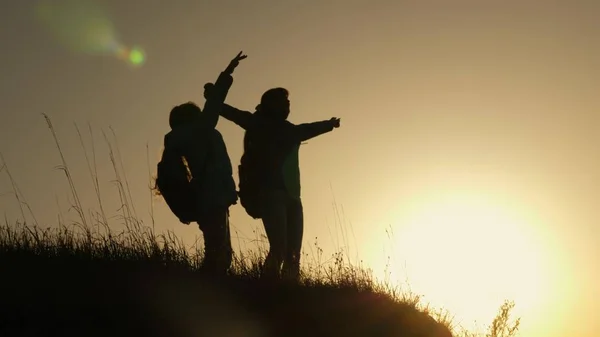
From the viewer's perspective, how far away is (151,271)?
21.7ft

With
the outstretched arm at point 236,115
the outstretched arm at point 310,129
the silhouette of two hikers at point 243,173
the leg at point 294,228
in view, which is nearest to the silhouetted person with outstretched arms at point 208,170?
the silhouette of two hikers at point 243,173

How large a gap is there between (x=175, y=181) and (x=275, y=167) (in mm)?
1107

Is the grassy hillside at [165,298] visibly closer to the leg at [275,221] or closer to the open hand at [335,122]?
the leg at [275,221]

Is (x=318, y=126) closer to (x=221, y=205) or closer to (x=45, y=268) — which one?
(x=221, y=205)

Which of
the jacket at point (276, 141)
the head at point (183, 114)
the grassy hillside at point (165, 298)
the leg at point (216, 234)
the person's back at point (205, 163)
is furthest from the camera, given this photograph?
the jacket at point (276, 141)

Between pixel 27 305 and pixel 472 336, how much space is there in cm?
432

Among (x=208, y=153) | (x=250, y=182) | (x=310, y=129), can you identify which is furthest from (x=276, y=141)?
(x=208, y=153)

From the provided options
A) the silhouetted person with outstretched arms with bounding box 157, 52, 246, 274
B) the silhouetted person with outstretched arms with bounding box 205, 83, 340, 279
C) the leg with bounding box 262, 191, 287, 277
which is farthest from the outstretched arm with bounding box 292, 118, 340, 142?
the silhouetted person with outstretched arms with bounding box 157, 52, 246, 274

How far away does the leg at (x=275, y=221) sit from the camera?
26.1 feet

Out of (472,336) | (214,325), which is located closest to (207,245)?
(214,325)

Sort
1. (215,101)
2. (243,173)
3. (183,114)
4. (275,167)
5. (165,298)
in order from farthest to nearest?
(243,173), (275,167), (183,114), (215,101), (165,298)

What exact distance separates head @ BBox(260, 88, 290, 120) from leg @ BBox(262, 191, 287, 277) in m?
0.80

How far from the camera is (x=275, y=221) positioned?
7977 millimetres

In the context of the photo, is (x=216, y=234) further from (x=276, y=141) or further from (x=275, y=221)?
(x=276, y=141)
